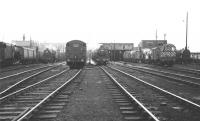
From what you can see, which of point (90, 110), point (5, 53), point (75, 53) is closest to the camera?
point (90, 110)

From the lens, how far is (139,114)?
21.6ft

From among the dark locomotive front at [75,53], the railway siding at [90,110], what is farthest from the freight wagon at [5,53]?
the railway siding at [90,110]

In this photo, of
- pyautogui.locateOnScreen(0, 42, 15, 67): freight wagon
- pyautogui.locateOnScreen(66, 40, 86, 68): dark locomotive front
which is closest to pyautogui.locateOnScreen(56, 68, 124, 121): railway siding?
pyautogui.locateOnScreen(66, 40, 86, 68): dark locomotive front

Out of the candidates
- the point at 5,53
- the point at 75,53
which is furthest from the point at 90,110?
the point at 5,53

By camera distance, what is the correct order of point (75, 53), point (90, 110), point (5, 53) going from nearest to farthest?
point (90, 110)
point (75, 53)
point (5, 53)

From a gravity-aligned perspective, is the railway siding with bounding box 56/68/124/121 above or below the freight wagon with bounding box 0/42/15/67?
below

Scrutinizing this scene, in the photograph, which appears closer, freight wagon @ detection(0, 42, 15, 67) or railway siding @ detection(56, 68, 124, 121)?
railway siding @ detection(56, 68, 124, 121)

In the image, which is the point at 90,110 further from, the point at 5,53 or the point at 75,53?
the point at 5,53

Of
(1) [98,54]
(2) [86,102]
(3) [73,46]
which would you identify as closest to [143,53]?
(1) [98,54]

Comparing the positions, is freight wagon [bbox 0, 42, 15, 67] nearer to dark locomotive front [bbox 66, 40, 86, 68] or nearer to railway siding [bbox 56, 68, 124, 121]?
dark locomotive front [bbox 66, 40, 86, 68]

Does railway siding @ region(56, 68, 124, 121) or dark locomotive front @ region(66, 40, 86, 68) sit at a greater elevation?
dark locomotive front @ region(66, 40, 86, 68)

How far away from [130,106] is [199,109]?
1.90 meters

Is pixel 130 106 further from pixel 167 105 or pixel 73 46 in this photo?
pixel 73 46

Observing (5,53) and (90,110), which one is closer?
(90,110)
